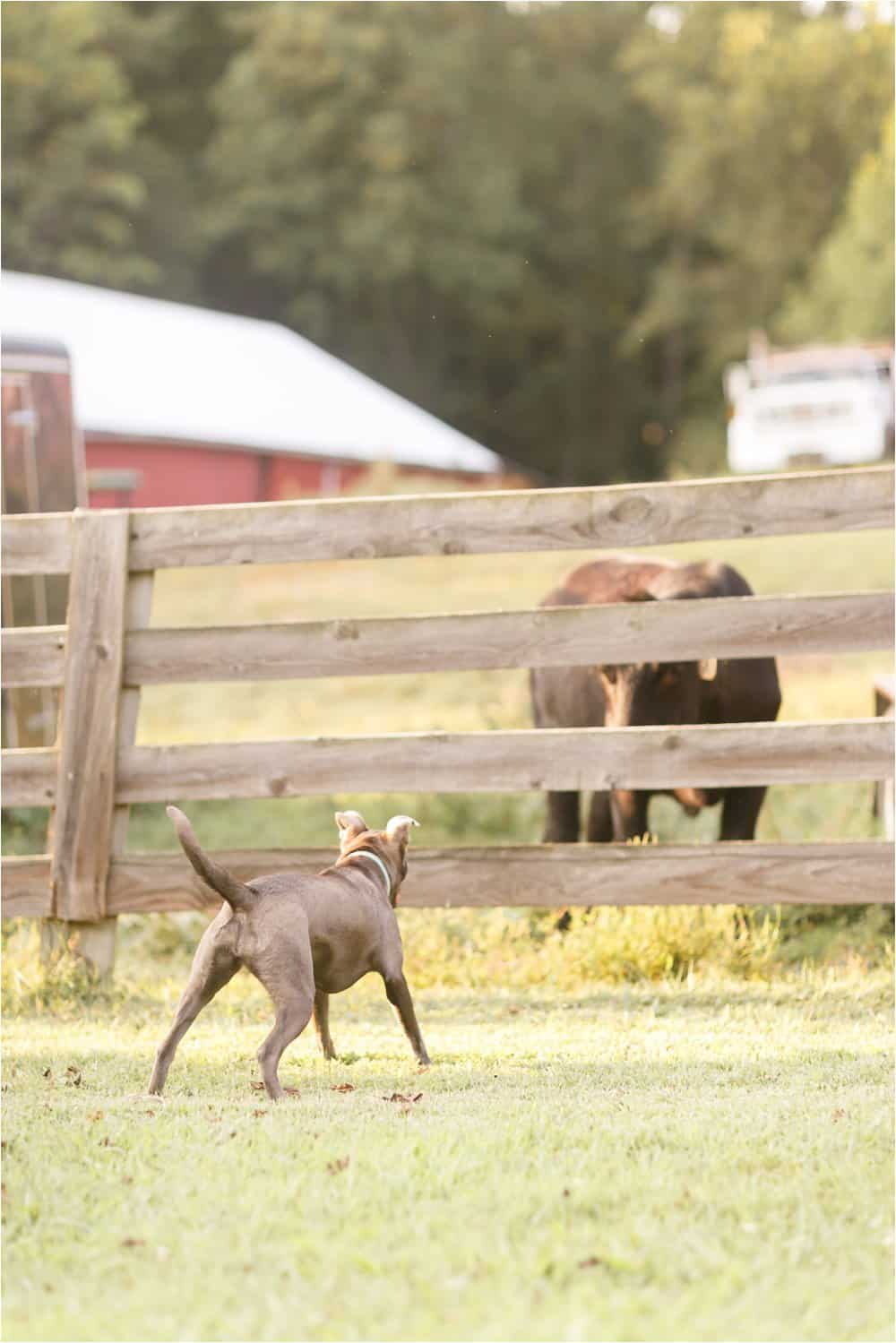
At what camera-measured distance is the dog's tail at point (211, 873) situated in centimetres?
414

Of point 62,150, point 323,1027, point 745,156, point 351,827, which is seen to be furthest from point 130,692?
point 745,156

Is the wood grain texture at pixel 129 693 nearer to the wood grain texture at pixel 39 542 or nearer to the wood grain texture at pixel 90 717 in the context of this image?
the wood grain texture at pixel 90 717

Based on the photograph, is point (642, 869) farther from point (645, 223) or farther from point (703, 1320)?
point (645, 223)

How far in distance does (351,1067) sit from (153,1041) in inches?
30.5

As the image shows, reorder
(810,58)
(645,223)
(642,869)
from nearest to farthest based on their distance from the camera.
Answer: (642,869)
(810,58)
(645,223)

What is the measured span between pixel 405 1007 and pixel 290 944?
19.1 inches

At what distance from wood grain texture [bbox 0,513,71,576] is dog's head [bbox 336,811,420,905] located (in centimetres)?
180

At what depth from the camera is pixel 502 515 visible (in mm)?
5980

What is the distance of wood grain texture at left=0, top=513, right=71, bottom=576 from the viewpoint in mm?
6195

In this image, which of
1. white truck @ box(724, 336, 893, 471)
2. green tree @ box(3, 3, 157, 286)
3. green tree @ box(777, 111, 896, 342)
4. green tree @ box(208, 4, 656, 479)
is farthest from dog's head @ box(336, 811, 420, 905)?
green tree @ box(208, 4, 656, 479)

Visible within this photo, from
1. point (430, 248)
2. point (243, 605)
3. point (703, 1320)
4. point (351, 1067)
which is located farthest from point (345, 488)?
point (703, 1320)

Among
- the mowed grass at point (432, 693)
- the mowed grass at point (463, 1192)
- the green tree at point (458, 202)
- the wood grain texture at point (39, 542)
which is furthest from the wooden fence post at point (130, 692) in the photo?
the green tree at point (458, 202)

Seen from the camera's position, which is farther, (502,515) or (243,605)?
(243,605)

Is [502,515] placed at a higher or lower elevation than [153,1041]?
higher
